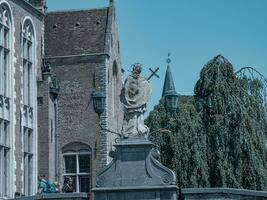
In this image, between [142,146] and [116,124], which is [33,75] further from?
[142,146]

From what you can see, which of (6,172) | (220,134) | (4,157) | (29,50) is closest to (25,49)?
(29,50)

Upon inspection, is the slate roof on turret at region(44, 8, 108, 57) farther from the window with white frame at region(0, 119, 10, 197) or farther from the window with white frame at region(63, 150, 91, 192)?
the window with white frame at region(0, 119, 10, 197)

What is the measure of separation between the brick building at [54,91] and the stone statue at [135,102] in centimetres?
1194

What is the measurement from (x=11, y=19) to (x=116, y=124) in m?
8.95

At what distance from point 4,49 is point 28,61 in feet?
9.49

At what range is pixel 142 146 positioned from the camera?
69.4 feet

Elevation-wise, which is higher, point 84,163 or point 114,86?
point 114,86

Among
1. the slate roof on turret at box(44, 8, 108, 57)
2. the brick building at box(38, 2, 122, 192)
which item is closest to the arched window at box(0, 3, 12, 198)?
the brick building at box(38, 2, 122, 192)

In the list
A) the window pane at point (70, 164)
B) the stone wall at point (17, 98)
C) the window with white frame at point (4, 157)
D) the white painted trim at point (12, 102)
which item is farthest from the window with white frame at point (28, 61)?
the window pane at point (70, 164)

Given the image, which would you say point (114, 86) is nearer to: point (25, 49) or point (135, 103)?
point (25, 49)

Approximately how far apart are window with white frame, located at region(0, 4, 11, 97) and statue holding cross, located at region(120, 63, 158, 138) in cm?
1208

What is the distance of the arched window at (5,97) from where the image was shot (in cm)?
3266

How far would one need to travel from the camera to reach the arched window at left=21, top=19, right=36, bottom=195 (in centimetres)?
3503

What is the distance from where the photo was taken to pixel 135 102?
2159cm
